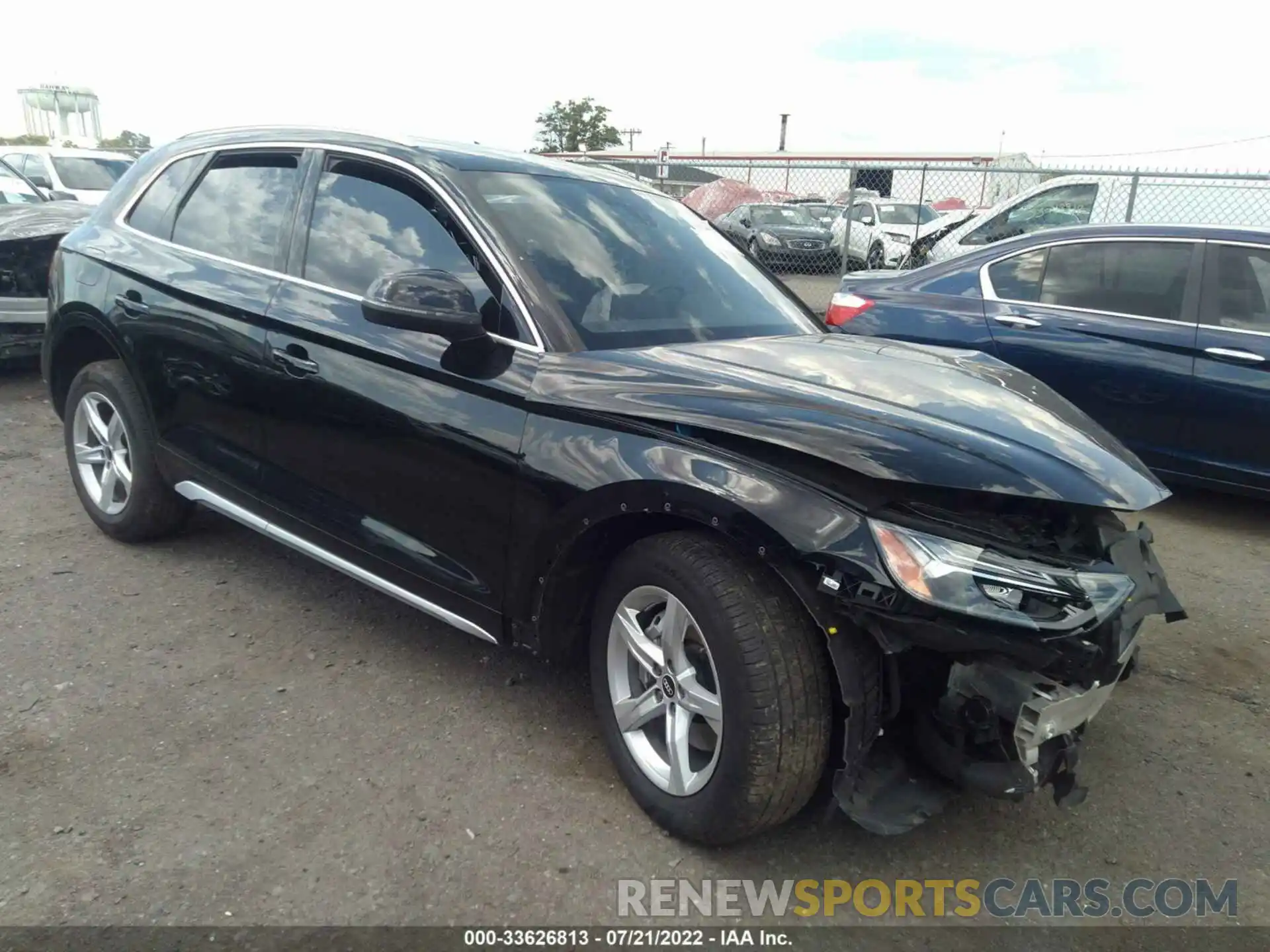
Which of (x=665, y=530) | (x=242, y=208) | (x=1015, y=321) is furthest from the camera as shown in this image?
(x=1015, y=321)

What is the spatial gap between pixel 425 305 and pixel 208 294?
142 centimetres

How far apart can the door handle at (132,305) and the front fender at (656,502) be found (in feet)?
6.96

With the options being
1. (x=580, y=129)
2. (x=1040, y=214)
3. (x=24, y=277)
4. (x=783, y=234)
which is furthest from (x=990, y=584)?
(x=580, y=129)

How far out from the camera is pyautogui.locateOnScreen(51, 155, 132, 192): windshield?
14.0 meters

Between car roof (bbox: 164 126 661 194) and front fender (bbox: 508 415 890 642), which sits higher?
car roof (bbox: 164 126 661 194)

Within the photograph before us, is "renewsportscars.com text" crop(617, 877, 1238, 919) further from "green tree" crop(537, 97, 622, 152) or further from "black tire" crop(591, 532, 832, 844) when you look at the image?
"green tree" crop(537, 97, 622, 152)

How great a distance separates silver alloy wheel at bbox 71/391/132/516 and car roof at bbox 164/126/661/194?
126 centimetres

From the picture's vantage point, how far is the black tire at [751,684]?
86.0 inches

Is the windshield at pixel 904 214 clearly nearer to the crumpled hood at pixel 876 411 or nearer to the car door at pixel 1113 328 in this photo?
the car door at pixel 1113 328

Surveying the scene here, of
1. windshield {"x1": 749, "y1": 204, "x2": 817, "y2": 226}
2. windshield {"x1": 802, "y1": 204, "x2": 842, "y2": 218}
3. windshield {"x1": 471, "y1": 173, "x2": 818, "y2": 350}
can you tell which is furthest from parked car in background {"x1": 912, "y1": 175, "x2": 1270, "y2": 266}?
windshield {"x1": 471, "y1": 173, "x2": 818, "y2": 350}

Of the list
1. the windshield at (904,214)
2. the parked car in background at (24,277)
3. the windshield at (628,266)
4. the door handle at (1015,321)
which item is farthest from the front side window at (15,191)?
the windshield at (904,214)

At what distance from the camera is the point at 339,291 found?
10.4 ft

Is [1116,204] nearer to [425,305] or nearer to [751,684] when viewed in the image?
[425,305]

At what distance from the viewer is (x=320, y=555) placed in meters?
3.31
